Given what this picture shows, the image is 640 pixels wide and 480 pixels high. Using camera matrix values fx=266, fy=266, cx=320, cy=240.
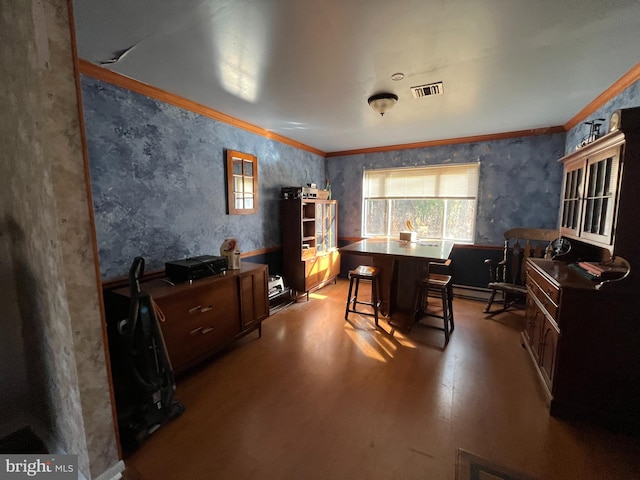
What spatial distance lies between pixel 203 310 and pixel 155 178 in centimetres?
127

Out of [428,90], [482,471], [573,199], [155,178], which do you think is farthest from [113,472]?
[573,199]

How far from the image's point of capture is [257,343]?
8.95 ft

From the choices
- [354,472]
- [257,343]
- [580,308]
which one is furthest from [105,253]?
[580,308]

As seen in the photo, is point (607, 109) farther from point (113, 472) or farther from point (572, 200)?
point (113, 472)

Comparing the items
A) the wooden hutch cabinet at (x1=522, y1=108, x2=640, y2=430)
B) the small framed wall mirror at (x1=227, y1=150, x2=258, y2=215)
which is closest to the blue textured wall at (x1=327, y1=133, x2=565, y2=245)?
the wooden hutch cabinet at (x1=522, y1=108, x2=640, y2=430)

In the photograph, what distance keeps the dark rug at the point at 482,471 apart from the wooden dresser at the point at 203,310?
190 cm

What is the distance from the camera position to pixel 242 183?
11.0ft

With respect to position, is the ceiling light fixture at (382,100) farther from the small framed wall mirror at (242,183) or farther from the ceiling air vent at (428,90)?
the small framed wall mirror at (242,183)

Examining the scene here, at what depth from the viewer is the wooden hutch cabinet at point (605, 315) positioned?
1.54m

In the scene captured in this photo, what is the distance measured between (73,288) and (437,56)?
2465mm

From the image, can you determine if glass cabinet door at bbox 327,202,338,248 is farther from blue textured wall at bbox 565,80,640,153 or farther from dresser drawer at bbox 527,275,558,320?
blue textured wall at bbox 565,80,640,153

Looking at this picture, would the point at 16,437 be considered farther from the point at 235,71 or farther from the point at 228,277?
the point at 235,71

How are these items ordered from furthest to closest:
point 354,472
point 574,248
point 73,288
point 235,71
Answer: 1. point 574,248
2. point 235,71
3. point 354,472
4. point 73,288

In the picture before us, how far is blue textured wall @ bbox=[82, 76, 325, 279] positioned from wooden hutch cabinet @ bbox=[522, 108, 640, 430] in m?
3.10
